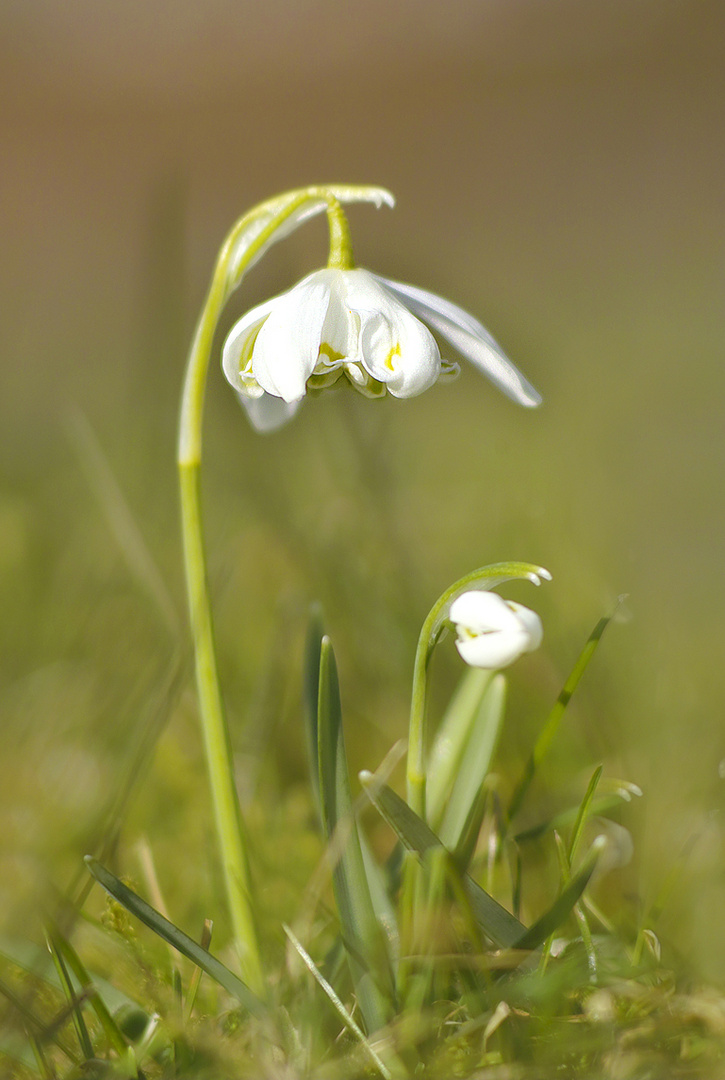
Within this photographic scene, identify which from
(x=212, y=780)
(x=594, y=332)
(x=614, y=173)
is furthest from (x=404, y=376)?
(x=614, y=173)

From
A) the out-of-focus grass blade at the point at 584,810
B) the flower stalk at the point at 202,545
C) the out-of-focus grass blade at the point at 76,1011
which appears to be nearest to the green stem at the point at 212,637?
the flower stalk at the point at 202,545

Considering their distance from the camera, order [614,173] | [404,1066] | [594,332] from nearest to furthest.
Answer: [404,1066] → [594,332] → [614,173]

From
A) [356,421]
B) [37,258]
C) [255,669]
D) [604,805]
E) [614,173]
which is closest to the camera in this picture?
[604,805]

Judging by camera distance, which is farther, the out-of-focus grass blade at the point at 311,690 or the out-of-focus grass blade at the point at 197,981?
the out-of-focus grass blade at the point at 311,690

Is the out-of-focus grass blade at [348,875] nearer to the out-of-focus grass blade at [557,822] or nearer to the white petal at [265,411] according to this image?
the out-of-focus grass blade at [557,822]

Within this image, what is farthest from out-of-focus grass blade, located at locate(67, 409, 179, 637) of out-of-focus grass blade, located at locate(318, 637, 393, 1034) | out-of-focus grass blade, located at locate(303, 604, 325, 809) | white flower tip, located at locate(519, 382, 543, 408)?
white flower tip, located at locate(519, 382, 543, 408)

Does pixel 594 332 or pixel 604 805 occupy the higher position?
pixel 594 332

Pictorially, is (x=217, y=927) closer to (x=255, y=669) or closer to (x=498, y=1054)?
(x=498, y=1054)
